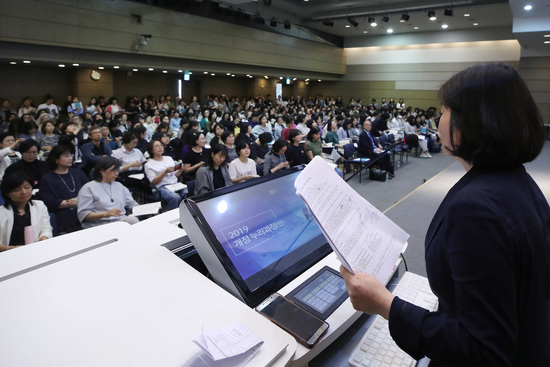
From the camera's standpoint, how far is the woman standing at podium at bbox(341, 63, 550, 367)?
28.8 inches

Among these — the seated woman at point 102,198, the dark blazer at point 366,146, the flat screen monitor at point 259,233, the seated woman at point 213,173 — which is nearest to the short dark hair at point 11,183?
the seated woman at point 102,198

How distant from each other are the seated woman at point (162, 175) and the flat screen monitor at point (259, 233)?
3.39m

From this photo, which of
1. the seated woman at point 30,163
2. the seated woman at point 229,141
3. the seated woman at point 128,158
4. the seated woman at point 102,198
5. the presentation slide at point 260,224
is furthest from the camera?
the seated woman at point 229,141

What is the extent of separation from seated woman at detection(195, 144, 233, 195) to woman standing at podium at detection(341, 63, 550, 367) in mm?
3818

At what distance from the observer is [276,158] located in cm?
602

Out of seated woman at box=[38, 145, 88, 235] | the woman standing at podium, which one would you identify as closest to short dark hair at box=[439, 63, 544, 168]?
the woman standing at podium

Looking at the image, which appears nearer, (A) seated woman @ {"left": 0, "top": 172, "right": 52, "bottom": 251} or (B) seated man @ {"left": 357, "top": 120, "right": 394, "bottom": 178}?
(A) seated woman @ {"left": 0, "top": 172, "right": 52, "bottom": 251}

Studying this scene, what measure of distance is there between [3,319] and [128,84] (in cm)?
1574

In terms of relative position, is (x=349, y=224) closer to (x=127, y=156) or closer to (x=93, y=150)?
(x=127, y=156)

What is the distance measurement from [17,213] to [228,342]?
2838mm

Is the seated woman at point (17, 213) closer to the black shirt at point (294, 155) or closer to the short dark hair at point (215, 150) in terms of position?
the short dark hair at point (215, 150)

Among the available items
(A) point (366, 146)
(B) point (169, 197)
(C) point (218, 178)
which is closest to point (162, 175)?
(B) point (169, 197)

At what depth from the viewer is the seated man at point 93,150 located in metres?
5.68

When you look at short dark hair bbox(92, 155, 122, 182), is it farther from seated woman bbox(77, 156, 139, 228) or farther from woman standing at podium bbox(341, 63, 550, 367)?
woman standing at podium bbox(341, 63, 550, 367)
